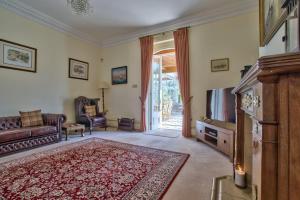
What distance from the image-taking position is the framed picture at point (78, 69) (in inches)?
206

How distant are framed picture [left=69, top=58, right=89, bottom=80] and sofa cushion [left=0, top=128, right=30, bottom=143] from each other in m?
2.42

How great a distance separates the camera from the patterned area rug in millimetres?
1733

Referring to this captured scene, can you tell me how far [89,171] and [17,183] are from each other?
793mm

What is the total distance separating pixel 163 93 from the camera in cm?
665

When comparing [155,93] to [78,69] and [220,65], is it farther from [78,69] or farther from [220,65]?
[78,69]

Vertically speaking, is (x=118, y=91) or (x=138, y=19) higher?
(x=138, y=19)

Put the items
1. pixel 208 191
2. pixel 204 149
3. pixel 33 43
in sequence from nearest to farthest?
pixel 208 191 < pixel 204 149 < pixel 33 43

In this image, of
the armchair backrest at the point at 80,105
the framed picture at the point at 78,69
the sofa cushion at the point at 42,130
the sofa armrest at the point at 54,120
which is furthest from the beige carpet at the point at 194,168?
the framed picture at the point at 78,69

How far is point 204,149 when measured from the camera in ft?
11.0

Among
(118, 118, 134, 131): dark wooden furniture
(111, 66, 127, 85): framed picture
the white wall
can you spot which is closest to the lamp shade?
(111, 66, 127, 85): framed picture

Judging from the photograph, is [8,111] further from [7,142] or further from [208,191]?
[208,191]

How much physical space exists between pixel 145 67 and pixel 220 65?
7.27 ft

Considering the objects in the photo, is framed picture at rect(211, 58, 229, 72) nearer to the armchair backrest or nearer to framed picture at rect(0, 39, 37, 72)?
the armchair backrest

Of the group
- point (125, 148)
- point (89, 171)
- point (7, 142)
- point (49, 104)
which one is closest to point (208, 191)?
point (89, 171)
